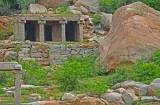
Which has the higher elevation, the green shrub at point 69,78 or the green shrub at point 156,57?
the green shrub at point 156,57

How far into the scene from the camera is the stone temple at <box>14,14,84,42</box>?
42.7m

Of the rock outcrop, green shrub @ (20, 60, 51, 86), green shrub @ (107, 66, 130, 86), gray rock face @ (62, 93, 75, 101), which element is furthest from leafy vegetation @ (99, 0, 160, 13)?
gray rock face @ (62, 93, 75, 101)

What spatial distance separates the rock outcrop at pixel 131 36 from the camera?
101 feet

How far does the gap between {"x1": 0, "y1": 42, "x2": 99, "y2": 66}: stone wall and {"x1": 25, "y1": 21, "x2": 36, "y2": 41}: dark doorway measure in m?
4.79

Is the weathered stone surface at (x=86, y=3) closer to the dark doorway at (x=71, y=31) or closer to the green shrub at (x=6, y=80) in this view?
the dark doorway at (x=71, y=31)

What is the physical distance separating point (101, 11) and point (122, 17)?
1728cm

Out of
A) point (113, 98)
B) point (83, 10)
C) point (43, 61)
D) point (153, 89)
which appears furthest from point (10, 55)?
point (113, 98)

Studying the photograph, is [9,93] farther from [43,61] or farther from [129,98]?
[43,61]

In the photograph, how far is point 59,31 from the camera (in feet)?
147

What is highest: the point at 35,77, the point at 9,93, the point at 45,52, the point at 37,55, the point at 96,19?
the point at 96,19

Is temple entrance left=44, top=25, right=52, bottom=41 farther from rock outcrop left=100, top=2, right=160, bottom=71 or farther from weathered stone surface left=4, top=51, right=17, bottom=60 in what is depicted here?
rock outcrop left=100, top=2, right=160, bottom=71

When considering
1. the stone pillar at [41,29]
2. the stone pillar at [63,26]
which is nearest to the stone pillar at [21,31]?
the stone pillar at [41,29]

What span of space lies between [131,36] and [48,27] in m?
14.4

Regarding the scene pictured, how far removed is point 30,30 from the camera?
148 ft
